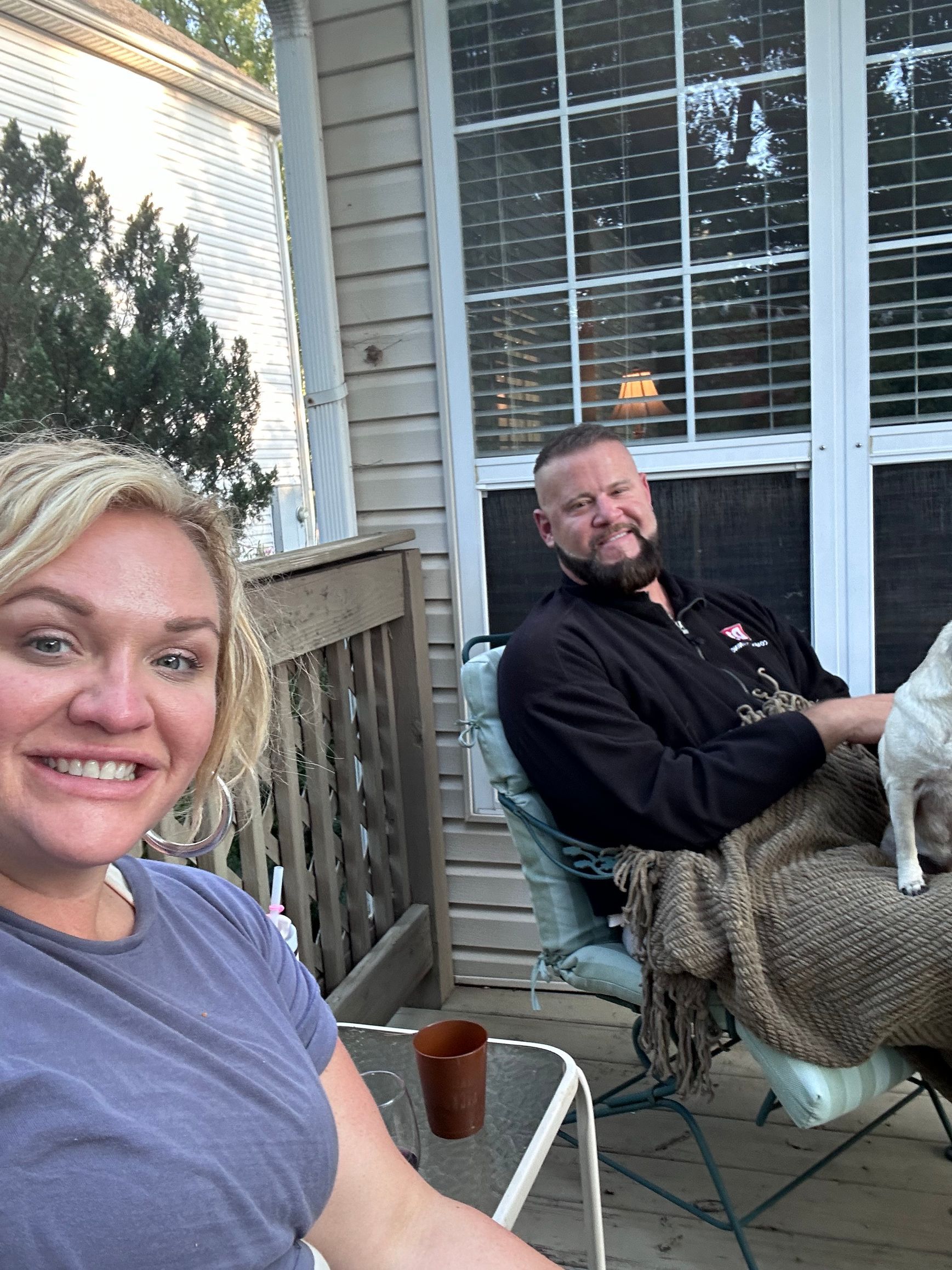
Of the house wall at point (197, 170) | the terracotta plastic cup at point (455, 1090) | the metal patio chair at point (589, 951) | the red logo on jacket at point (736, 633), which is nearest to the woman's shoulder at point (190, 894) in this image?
the terracotta plastic cup at point (455, 1090)

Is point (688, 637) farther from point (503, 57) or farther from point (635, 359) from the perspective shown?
point (503, 57)

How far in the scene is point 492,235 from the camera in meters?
2.83

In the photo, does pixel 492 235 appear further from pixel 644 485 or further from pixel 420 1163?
pixel 420 1163

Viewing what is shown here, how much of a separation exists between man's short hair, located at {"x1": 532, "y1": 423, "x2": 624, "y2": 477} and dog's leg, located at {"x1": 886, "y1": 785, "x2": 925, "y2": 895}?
1.07 meters

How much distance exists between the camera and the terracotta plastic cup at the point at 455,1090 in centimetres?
127

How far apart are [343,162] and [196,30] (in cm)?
325

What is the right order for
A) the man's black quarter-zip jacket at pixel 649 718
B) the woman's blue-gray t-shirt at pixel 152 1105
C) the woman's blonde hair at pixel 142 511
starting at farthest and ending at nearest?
the man's black quarter-zip jacket at pixel 649 718 < the woman's blonde hair at pixel 142 511 < the woman's blue-gray t-shirt at pixel 152 1105

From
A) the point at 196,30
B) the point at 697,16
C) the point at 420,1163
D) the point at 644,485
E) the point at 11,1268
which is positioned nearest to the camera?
the point at 11,1268

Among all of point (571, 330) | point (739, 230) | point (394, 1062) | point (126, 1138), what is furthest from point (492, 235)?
point (126, 1138)

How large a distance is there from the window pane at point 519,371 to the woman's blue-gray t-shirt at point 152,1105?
2.13 meters

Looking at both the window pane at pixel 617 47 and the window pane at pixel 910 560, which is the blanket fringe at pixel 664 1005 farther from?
the window pane at pixel 617 47

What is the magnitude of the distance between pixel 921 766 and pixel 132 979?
4.52 feet

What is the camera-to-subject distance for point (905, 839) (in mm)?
1706

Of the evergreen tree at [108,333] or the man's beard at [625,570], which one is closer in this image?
the man's beard at [625,570]
